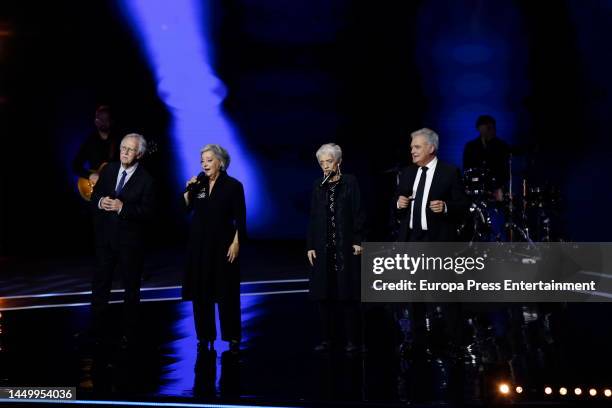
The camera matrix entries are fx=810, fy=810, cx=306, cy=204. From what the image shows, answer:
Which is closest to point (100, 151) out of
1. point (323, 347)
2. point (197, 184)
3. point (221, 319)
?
point (197, 184)

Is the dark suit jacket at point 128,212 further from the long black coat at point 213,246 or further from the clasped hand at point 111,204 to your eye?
the long black coat at point 213,246

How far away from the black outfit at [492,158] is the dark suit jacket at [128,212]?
475 cm

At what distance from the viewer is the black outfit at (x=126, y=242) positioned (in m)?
5.45

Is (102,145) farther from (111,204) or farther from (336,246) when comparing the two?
(336,246)

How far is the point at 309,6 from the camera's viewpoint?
440 inches

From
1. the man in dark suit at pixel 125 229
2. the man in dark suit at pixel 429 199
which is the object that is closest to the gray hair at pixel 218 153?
the man in dark suit at pixel 125 229

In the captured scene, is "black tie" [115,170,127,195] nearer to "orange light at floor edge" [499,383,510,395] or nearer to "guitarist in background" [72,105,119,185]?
"guitarist in background" [72,105,119,185]

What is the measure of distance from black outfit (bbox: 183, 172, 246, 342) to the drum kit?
4006 mm

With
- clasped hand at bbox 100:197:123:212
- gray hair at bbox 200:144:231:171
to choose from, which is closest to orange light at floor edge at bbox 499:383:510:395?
gray hair at bbox 200:144:231:171

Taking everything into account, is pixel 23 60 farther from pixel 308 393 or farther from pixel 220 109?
pixel 308 393

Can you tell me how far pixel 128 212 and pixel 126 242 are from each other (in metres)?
0.21

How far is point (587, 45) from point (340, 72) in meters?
3.36

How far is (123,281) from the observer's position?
5488 millimetres

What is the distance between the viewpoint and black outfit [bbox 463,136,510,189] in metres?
9.20
